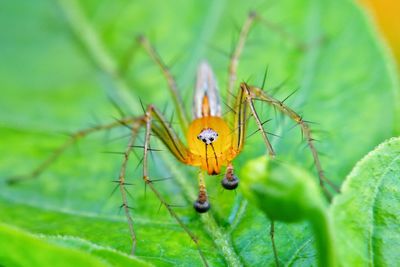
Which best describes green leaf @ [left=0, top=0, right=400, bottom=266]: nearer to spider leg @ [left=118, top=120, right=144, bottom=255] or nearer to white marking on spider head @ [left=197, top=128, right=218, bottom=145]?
spider leg @ [left=118, top=120, right=144, bottom=255]

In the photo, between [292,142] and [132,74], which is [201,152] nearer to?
[292,142]

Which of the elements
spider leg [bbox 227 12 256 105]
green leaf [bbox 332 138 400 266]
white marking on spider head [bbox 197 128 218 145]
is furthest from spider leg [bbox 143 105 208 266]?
green leaf [bbox 332 138 400 266]

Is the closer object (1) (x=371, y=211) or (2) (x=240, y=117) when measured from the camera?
(1) (x=371, y=211)

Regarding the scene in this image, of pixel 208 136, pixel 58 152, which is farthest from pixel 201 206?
pixel 58 152

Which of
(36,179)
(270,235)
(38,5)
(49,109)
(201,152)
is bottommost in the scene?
(270,235)

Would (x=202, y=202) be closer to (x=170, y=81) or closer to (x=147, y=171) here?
(x=147, y=171)

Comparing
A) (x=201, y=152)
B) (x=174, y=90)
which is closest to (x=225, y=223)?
(x=201, y=152)
